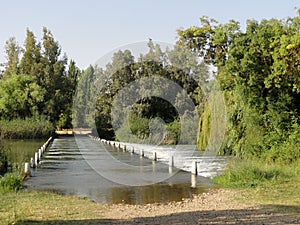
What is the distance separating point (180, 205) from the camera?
38.1 ft

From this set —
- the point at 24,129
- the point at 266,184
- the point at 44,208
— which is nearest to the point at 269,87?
the point at 266,184

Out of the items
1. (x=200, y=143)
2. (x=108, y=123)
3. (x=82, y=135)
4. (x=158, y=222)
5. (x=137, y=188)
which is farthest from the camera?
(x=82, y=135)

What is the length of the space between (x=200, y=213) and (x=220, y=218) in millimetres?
754

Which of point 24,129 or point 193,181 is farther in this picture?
point 24,129

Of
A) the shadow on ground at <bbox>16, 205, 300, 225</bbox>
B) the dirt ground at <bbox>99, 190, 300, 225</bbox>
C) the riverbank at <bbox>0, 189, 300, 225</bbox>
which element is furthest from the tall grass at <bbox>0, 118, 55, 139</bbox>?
the shadow on ground at <bbox>16, 205, 300, 225</bbox>

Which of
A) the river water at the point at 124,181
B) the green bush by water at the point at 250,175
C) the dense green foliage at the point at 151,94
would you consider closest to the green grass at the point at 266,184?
the green bush by water at the point at 250,175

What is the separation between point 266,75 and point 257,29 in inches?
88.2

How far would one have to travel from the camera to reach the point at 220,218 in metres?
9.41

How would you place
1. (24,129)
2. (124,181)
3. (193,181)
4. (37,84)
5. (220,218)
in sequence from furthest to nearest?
(37,84)
(24,129)
(124,181)
(193,181)
(220,218)

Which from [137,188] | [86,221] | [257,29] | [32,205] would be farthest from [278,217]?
[257,29]

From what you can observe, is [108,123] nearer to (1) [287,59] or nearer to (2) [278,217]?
(1) [287,59]

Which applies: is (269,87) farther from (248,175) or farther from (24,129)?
(24,129)

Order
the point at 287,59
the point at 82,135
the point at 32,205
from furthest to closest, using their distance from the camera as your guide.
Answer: the point at 82,135 < the point at 287,59 < the point at 32,205

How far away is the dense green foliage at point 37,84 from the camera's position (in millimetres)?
64938
